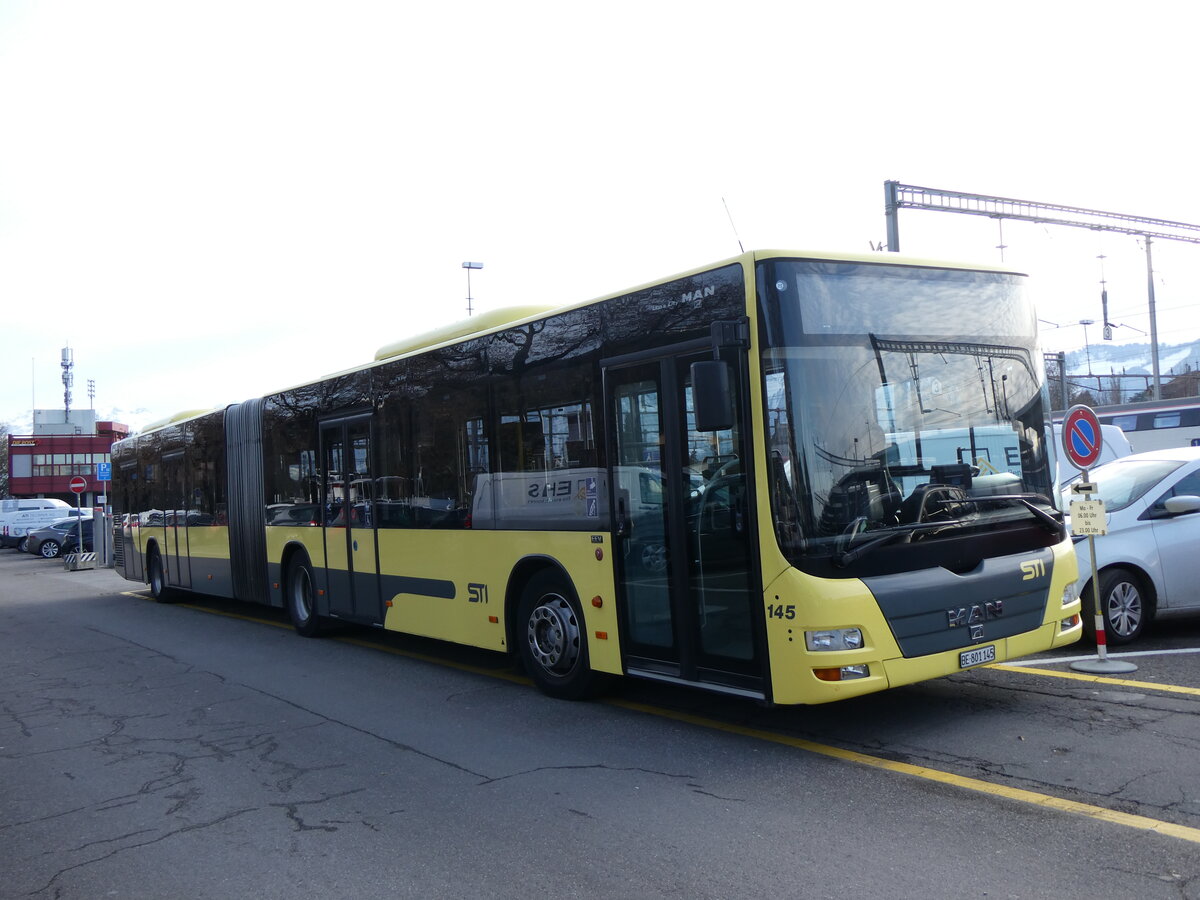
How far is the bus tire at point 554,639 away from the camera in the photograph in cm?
786

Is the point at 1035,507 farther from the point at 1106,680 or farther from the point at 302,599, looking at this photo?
the point at 302,599

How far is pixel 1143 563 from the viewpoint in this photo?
9.07 metres

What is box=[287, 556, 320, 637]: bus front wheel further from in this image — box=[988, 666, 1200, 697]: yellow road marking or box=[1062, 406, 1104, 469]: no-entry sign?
box=[1062, 406, 1104, 469]: no-entry sign

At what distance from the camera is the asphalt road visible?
14.8 feet

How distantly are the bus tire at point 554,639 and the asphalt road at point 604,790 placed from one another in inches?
8.3

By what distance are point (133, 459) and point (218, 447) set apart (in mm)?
5039

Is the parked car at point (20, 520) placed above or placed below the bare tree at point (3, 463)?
below

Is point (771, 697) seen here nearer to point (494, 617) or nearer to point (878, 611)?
point (878, 611)

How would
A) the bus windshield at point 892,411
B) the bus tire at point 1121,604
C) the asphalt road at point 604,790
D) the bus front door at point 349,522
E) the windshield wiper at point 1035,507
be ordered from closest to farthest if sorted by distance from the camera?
1. the asphalt road at point 604,790
2. the bus windshield at point 892,411
3. the windshield wiper at point 1035,507
4. the bus tire at point 1121,604
5. the bus front door at point 349,522

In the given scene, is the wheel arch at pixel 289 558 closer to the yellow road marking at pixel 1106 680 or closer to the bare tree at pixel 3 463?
the yellow road marking at pixel 1106 680

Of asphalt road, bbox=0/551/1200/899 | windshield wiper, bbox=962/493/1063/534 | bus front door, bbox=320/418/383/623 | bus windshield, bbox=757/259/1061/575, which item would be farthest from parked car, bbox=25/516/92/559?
windshield wiper, bbox=962/493/1063/534

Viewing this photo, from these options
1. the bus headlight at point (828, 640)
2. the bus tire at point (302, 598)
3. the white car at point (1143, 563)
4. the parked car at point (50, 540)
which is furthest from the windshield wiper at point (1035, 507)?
the parked car at point (50, 540)

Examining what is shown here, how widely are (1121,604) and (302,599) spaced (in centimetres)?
896

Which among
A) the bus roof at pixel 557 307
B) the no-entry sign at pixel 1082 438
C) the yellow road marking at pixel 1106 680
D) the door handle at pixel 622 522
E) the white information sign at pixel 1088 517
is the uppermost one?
the bus roof at pixel 557 307
